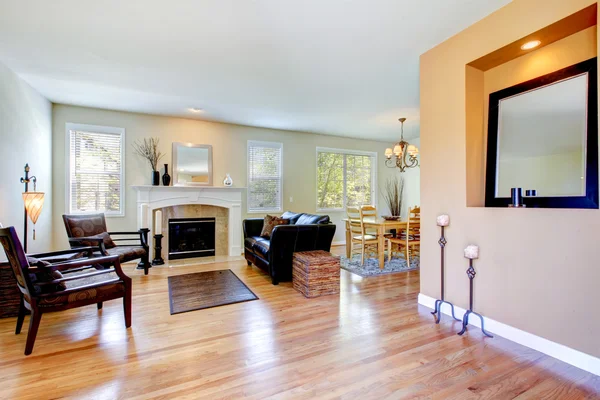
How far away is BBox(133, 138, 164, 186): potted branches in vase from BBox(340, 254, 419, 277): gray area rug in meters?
3.60

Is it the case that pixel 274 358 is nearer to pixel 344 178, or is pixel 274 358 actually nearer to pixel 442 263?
pixel 442 263

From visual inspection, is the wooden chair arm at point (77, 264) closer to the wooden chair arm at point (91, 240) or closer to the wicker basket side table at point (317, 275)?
the wooden chair arm at point (91, 240)

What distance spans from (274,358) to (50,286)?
1850 mm

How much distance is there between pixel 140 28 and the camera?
2.55m

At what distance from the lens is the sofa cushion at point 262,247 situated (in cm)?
387

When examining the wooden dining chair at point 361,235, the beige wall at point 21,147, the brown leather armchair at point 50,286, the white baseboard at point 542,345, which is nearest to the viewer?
the white baseboard at point 542,345

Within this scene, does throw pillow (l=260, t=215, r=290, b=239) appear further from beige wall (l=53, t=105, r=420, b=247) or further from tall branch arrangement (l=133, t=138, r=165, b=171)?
tall branch arrangement (l=133, t=138, r=165, b=171)

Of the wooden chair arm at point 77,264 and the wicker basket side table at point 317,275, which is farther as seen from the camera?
the wicker basket side table at point 317,275

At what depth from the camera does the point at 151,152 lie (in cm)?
516

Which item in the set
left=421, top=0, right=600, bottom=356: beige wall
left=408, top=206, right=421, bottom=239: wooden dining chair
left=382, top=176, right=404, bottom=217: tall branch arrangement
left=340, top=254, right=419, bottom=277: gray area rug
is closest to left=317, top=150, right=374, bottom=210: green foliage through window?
left=382, top=176, right=404, bottom=217: tall branch arrangement

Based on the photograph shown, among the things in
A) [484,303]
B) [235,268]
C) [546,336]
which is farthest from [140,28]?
[546,336]

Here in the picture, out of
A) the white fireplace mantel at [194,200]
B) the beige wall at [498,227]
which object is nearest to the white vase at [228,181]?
the white fireplace mantel at [194,200]

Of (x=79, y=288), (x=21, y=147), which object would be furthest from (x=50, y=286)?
(x=21, y=147)

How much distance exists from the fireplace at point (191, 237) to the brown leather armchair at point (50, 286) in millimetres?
2915
